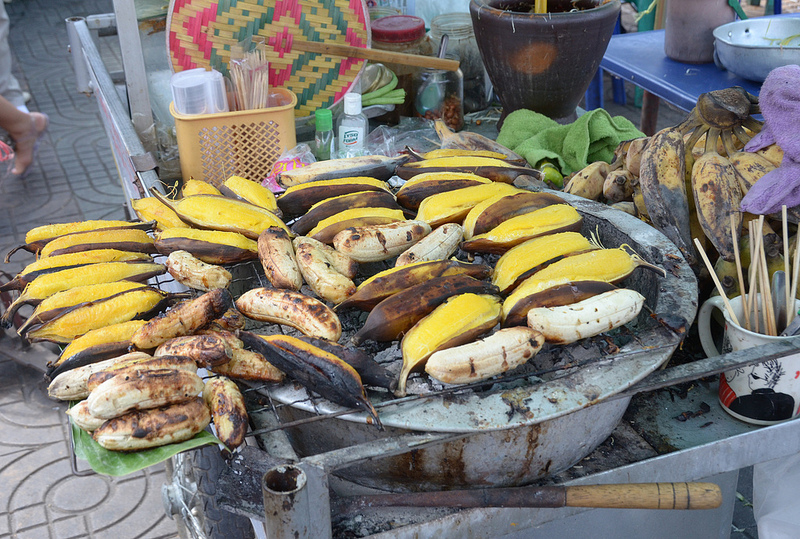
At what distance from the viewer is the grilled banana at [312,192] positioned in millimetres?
1947

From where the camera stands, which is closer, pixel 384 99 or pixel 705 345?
pixel 705 345

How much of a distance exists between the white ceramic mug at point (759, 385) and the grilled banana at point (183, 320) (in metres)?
1.23

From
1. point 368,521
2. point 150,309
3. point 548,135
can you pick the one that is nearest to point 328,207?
point 150,309

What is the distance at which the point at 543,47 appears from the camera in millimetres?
2693

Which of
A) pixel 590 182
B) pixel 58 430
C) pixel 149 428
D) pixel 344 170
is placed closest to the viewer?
pixel 149 428

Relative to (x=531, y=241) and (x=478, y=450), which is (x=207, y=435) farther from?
(x=531, y=241)

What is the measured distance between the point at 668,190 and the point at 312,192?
1065 millimetres

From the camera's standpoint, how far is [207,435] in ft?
4.06

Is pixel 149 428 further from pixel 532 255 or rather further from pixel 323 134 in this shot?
pixel 323 134

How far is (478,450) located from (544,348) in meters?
0.34

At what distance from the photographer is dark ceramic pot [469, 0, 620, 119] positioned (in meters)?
2.65

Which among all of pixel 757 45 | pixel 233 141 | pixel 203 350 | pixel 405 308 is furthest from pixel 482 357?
pixel 757 45

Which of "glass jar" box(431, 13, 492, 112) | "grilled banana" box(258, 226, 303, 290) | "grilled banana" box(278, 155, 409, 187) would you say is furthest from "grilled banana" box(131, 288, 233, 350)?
"glass jar" box(431, 13, 492, 112)

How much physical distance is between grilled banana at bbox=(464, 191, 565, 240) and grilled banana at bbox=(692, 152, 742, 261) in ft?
1.41
